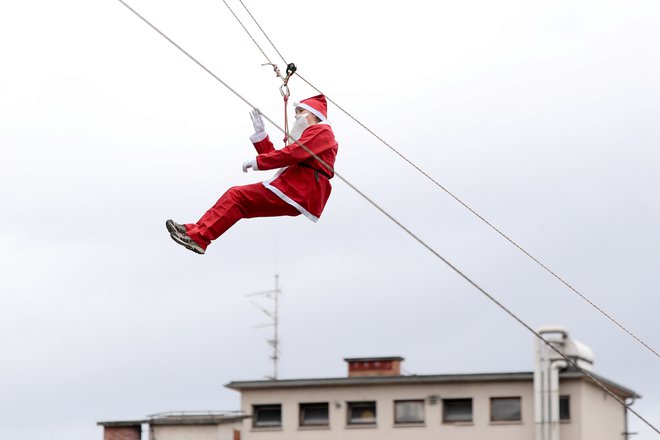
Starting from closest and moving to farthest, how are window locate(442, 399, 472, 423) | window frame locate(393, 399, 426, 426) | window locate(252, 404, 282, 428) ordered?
window locate(442, 399, 472, 423) → window frame locate(393, 399, 426, 426) → window locate(252, 404, 282, 428)

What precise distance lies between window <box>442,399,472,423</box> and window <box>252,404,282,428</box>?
15.9 ft

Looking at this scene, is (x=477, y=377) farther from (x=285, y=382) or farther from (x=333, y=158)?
(x=333, y=158)

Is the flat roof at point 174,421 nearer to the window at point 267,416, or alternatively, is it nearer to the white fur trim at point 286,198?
the window at point 267,416

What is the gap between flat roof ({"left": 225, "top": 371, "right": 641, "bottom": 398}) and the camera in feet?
168

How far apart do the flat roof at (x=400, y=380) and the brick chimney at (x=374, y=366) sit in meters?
0.73

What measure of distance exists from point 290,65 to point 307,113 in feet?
1.72

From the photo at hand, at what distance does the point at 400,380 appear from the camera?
2055 inches

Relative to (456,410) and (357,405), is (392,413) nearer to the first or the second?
(357,405)

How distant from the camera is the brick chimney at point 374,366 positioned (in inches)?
2092

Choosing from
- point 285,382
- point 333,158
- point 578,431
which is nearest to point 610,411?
point 578,431

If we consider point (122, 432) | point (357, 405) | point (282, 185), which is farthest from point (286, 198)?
→ point (357, 405)

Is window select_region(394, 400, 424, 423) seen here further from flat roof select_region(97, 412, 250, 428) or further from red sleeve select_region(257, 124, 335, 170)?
red sleeve select_region(257, 124, 335, 170)

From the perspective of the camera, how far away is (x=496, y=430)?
5156 cm

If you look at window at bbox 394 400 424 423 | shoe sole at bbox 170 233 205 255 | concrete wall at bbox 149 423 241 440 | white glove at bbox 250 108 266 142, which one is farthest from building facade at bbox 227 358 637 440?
shoe sole at bbox 170 233 205 255
